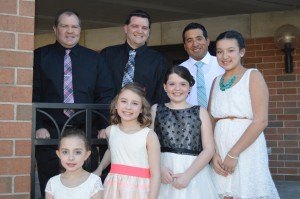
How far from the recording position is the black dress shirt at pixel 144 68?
159 inches

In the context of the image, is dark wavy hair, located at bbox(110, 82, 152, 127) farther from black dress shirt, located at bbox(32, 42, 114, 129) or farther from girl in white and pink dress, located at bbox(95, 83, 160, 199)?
black dress shirt, located at bbox(32, 42, 114, 129)

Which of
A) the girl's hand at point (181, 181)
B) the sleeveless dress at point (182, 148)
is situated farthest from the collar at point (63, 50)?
the girl's hand at point (181, 181)

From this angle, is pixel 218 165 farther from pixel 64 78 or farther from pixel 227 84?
pixel 64 78

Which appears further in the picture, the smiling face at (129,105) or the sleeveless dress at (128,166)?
the smiling face at (129,105)

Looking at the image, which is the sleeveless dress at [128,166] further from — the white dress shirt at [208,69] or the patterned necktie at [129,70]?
the white dress shirt at [208,69]

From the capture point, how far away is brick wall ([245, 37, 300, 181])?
23.8 ft

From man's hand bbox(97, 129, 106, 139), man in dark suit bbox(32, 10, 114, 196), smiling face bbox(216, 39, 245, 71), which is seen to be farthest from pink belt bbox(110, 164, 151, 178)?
smiling face bbox(216, 39, 245, 71)

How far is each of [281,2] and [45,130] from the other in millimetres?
4523

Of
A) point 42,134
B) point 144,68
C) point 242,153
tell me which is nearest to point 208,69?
point 144,68

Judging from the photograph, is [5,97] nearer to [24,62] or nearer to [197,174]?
[24,62]

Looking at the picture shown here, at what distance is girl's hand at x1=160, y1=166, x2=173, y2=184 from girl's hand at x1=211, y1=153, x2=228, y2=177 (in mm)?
298

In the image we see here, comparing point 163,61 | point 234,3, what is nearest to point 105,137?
point 163,61

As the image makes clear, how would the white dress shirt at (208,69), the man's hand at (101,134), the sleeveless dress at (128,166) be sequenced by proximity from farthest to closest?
1. the white dress shirt at (208,69)
2. the man's hand at (101,134)
3. the sleeveless dress at (128,166)

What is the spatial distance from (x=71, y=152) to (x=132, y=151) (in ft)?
1.24
